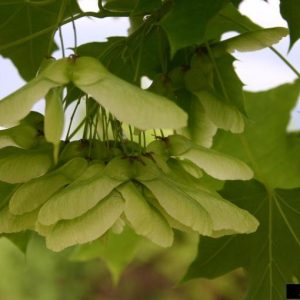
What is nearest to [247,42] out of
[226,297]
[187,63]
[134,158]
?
[187,63]

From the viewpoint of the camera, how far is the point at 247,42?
72 cm

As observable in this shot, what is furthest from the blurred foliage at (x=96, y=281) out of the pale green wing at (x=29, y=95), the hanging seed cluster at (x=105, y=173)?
the pale green wing at (x=29, y=95)

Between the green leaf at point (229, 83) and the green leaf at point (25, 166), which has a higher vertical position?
the green leaf at point (25, 166)

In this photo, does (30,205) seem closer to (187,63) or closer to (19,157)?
(19,157)

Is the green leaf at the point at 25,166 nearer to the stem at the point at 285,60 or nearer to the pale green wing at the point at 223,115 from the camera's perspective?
the pale green wing at the point at 223,115

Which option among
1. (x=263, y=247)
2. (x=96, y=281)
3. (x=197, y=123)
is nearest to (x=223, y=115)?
(x=197, y=123)

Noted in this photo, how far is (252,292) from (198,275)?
0.23 ft

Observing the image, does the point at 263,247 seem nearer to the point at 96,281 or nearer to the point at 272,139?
the point at 272,139

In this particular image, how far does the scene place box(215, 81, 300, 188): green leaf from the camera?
942 millimetres

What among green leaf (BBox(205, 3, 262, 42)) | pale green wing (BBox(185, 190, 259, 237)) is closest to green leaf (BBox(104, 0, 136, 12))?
green leaf (BBox(205, 3, 262, 42))

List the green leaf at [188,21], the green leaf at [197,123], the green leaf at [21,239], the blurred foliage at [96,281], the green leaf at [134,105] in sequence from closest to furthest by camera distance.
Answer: the green leaf at [134,105] → the green leaf at [188,21] → the green leaf at [197,123] → the green leaf at [21,239] → the blurred foliage at [96,281]

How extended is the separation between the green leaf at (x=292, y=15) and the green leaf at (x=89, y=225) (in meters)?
0.24

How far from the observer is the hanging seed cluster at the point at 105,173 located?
50cm

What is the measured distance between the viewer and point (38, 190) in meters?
0.59
